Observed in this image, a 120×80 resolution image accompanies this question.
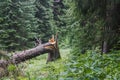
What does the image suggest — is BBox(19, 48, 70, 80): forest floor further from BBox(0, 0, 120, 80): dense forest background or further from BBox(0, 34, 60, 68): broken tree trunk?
BBox(0, 34, 60, 68): broken tree trunk

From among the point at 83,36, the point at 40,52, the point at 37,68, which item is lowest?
the point at 37,68

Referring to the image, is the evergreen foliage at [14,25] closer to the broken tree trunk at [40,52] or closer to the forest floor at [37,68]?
the forest floor at [37,68]

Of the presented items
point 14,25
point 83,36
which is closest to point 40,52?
point 83,36

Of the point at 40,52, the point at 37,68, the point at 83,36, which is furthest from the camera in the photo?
the point at 40,52

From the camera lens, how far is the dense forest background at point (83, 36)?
397cm

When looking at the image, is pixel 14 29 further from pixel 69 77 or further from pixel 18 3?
pixel 69 77

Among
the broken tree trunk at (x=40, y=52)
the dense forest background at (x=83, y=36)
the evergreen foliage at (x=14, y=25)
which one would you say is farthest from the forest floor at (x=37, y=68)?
the evergreen foliage at (x=14, y=25)

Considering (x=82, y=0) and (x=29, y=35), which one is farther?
(x=29, y=35)

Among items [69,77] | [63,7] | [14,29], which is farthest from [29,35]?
[69,77]

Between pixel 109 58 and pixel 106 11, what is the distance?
75.5 inches

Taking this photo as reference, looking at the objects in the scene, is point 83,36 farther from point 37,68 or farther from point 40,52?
point 40,52

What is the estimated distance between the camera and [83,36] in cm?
796

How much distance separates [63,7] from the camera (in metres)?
26.0

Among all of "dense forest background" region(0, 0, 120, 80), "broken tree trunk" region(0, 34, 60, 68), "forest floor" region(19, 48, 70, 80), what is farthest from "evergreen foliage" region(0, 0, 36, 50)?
"broken tree trunk" region(0, 34, 60, 68)
